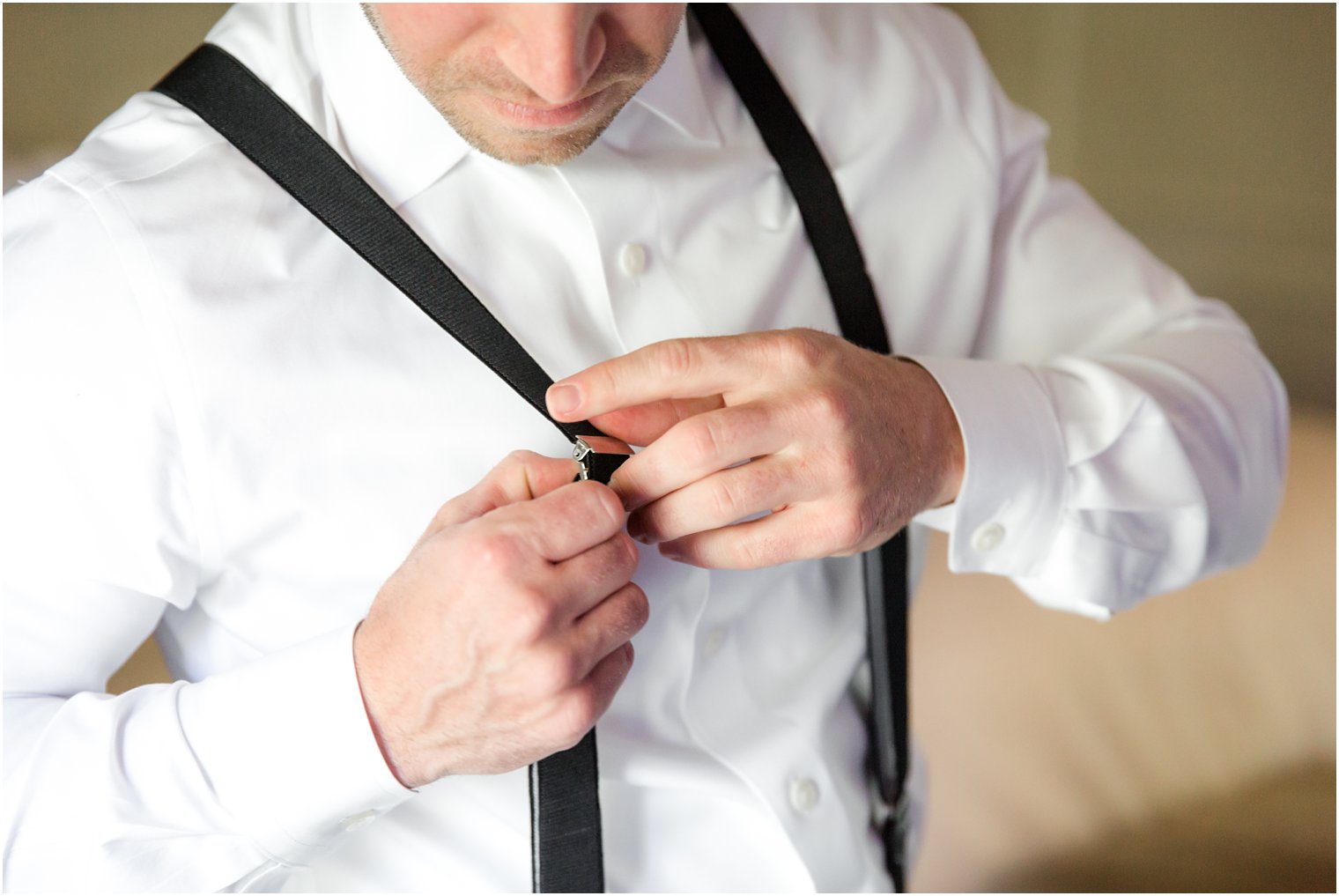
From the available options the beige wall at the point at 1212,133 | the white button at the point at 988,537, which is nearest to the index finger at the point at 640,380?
the white button at the point at 988,537

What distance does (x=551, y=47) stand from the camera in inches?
30.0

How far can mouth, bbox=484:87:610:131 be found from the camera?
823mm

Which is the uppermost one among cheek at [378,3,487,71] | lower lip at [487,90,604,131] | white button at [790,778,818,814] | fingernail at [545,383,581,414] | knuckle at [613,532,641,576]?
cheek at [378,3,487,71]

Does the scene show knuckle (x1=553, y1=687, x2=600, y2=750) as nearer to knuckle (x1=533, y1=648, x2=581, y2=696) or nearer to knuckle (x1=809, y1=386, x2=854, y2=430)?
knuckle (x1=533, y1=648, x2=581, y2=696)

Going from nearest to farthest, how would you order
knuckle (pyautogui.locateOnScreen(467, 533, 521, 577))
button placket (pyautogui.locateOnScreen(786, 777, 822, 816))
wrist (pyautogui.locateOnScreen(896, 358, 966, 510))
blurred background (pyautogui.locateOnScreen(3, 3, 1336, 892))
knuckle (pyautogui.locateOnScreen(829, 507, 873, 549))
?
knuckle (pyautogui.locateOnScreen(467, 533, 521, 577)) → knuckle (pyautogui.locateOnScreen(829, 507, 873, 549)) → wrist (pyautogui.locateOnScreen(896, 358, 966, 510)) → button placket (pyautogui.locateOnScreen(786, 777, 822, 816)) → blurred background (pyautogui.locateOnScreen(3, 3, 1336, 892))

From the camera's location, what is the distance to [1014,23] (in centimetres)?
322

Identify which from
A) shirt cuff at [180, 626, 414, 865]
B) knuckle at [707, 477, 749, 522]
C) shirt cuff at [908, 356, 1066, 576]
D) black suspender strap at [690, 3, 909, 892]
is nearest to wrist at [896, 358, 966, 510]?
shirt cuff at [908, 356, 1066, 576]

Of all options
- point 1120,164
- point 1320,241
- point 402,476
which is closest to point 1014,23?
point 1120,164

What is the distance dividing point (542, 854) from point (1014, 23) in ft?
9.68

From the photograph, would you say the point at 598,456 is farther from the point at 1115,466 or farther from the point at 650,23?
the point at 1115,466

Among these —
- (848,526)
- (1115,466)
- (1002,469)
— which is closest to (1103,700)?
(1115,466)

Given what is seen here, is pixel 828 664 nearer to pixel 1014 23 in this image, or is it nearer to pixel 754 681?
pixel 754 681

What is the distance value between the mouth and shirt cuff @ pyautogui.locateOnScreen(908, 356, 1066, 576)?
0.34 meters

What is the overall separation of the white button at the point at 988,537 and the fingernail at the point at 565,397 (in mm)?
423
